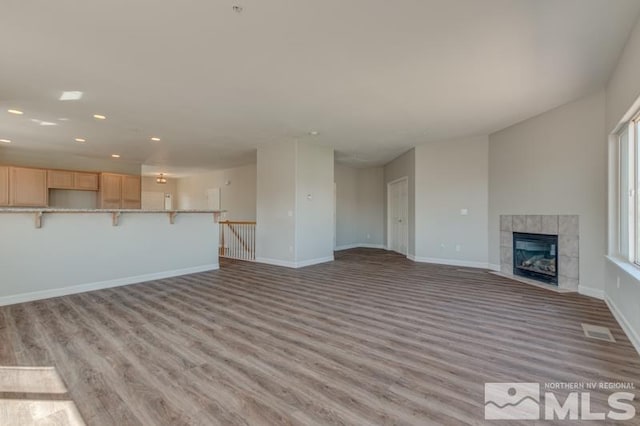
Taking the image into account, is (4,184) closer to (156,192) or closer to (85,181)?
(85,181)

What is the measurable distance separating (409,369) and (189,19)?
10.6ft

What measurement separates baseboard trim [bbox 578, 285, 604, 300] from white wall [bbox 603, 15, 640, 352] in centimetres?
16

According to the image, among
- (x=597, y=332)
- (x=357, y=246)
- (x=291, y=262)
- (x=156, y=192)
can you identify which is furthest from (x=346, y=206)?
(x=156, y=192)

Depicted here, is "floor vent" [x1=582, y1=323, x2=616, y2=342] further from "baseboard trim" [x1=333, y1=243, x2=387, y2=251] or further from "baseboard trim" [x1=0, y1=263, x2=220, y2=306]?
"baseboard trim" [x1=333, y1=243, x2=387, y2=251]

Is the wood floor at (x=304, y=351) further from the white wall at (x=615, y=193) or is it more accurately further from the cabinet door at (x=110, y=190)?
the cabinet door at (x=110, y=190)

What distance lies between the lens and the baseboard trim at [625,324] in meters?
2.61

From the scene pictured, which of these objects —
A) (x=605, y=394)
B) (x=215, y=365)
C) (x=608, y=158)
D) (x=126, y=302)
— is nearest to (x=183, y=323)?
(x=215, y=365)

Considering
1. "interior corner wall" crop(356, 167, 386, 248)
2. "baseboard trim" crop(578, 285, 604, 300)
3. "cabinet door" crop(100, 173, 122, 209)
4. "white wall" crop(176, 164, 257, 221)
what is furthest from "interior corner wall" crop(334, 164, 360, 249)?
"cabinet door" crop(100, 173, 122, 209)

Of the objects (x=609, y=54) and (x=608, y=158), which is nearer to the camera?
(x=609, y=54)

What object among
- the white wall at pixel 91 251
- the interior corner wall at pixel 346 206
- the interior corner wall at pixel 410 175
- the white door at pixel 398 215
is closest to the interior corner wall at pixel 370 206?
the interior corner wall at pixel 346 206

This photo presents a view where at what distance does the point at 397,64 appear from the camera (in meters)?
3.13

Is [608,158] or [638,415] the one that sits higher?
[608,158]

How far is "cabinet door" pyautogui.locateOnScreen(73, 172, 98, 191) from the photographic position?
7832mm

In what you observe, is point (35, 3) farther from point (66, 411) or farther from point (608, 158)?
point (608, 158)
